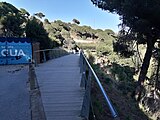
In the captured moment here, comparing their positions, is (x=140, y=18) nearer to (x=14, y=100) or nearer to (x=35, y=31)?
(x=35, y=31)

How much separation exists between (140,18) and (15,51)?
804cm

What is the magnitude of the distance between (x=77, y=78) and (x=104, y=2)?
501 inches

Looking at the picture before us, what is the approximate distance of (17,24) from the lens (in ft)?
113

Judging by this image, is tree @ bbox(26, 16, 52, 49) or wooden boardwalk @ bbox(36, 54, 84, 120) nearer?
wooden boardwalk @ bbox(36, 54, 84, 120)

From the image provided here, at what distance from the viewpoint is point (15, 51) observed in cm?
2172

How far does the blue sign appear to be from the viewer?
21.4 m

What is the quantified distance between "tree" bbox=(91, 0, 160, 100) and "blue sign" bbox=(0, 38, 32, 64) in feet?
20.1

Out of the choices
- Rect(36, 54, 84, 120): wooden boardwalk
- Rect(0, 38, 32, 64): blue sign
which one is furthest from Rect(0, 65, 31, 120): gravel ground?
Rect(0, 38, 32, 64): blue sign

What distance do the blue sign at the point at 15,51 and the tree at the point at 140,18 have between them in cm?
612

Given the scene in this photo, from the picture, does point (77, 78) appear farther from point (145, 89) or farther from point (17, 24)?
point (17, 24)

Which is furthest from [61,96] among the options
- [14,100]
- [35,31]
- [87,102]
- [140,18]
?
[35,31]

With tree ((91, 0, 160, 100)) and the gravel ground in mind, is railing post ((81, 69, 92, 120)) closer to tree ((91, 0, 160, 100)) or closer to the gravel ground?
the gravel ground

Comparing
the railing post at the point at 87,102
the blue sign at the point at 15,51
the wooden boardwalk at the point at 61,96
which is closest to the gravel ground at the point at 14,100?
the wooden boardwalk at the point at 61,96

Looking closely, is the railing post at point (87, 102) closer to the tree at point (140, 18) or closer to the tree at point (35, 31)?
the tree at point (140, 18)
